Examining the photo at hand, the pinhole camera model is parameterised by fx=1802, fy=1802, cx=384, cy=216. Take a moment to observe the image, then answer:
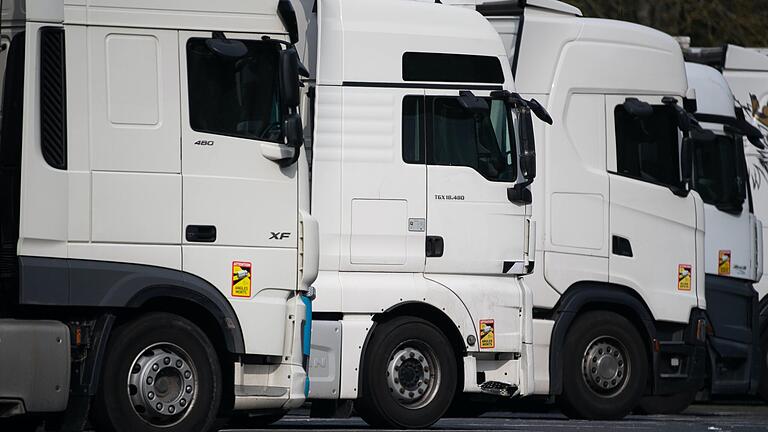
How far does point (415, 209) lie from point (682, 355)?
385 centimetres

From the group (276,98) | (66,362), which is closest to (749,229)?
(276,98)

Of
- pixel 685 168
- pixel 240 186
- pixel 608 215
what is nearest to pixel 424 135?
pixel 608 215

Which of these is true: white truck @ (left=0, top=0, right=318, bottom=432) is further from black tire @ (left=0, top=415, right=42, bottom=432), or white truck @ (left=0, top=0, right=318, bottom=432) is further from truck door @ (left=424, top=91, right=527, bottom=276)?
truck door @ (left=424, top=91, right=527, bottom=276)

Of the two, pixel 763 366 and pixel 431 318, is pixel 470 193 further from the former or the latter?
pixel 763 366

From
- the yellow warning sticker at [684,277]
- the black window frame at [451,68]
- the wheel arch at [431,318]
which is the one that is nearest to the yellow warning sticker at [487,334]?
the wheel arch at [431,318]

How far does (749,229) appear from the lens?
726 inches

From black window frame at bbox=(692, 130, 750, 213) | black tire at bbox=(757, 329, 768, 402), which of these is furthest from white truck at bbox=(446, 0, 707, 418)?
black tire at bbox=(757, 329, 768, 402)

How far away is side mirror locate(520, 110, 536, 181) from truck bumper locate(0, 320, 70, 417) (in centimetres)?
476

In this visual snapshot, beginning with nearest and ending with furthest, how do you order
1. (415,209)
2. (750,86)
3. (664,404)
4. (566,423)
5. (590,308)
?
(415,209), (566,423), (590,308), (664,404), (750,86)

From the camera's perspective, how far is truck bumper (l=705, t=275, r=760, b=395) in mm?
17953

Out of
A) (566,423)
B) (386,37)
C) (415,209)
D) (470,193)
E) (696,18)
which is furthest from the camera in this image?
(696,18)

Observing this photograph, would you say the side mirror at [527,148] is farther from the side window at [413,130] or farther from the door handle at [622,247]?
the door handle at [622,247]

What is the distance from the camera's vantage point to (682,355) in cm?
1673

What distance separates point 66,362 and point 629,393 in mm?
6699
